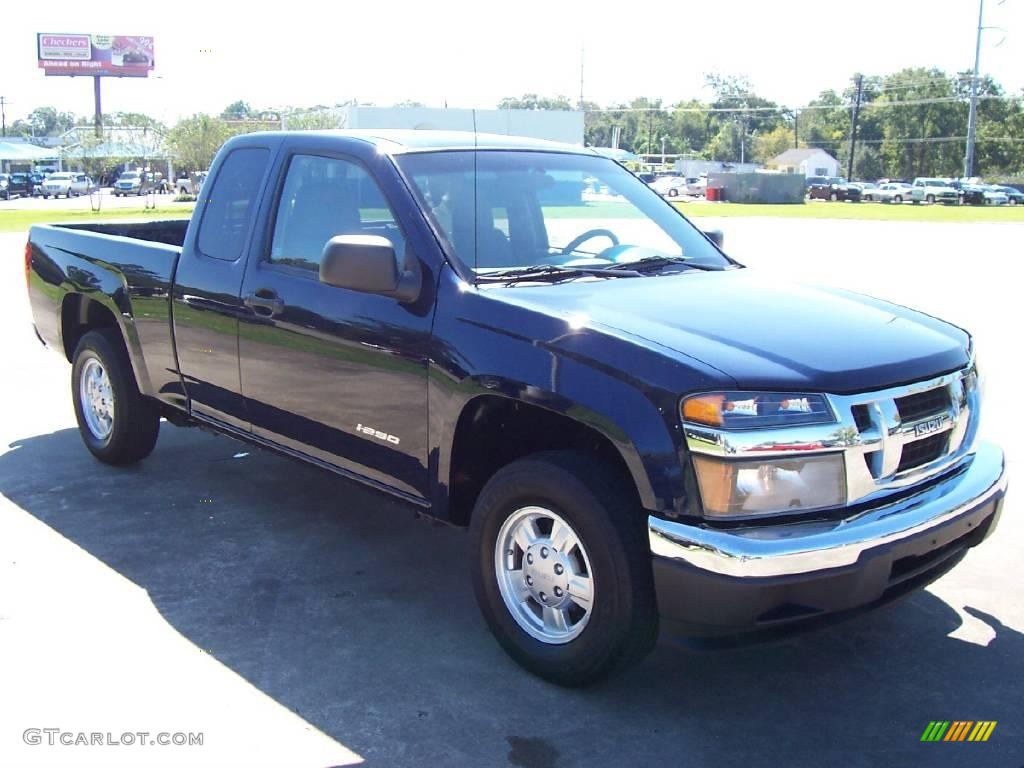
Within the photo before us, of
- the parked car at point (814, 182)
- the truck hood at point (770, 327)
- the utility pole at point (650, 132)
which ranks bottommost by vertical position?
the truck hood at point (770, 327)

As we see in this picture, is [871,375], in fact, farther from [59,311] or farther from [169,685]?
[59,311]

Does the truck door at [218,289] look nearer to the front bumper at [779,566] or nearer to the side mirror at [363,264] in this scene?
the side mirror at [363,264]

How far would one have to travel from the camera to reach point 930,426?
12.0ft

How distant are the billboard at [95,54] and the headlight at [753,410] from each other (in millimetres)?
118010

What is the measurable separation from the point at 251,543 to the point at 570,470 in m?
2.25

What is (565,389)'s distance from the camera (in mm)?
3551

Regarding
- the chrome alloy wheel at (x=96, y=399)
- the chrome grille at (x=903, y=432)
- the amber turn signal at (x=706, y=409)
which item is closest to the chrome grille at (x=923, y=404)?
the chrome grille at (x=903, y=432)

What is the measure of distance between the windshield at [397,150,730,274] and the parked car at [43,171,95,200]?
6684 centimetres

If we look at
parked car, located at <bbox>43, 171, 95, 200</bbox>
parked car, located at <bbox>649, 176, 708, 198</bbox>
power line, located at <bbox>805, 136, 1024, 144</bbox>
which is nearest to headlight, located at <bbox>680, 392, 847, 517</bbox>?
parked car, located at <bbox>43, 171, 95, 200</bbox>

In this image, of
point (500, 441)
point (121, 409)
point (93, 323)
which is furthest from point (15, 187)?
point (500, 441)

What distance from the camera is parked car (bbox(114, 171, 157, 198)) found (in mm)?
69625

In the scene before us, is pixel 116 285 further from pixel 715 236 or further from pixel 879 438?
pixel 879 438

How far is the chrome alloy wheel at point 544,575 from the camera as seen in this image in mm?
3689

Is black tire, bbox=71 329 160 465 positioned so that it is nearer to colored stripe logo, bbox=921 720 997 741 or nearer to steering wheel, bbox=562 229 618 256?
steering wheel, bbox=562 229 618 256
